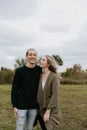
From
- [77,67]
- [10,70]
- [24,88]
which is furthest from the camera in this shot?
[77,67]

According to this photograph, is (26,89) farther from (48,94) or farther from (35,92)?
(48,94)

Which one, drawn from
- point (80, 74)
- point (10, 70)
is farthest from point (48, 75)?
point (80, 74)

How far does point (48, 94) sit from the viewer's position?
5.97 metres

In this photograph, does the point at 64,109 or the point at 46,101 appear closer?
the point at 46,101

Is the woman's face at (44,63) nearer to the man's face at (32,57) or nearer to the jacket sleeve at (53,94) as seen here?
the man's face at (32,57)

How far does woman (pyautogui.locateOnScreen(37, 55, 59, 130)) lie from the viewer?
19.4 ft

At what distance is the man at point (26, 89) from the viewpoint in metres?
5.89

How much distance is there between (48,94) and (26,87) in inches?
14.5

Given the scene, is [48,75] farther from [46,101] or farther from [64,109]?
[64,109]

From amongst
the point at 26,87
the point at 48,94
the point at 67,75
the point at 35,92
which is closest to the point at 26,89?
the point at 26,87

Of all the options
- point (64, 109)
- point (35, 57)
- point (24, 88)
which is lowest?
point (64, 109)

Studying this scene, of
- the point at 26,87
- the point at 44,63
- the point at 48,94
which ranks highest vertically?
the point at 44,63

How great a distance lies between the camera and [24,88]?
5895 millimetres

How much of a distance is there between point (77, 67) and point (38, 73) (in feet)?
158
